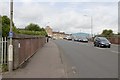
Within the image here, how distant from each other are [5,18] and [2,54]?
515cm

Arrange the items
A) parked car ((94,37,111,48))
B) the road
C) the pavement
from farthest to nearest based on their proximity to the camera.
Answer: parked car ((94,37,111,48)) → the road → the pavement

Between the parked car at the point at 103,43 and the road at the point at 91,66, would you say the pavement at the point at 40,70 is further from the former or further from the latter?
the parked car at the point at 103,43

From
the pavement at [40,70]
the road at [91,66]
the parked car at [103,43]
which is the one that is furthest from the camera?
the parked car at [103,43]

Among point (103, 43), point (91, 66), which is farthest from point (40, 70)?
point (103, 43)

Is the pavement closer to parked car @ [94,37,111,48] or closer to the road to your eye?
the road

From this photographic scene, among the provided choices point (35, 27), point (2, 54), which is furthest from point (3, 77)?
point (35, 27)

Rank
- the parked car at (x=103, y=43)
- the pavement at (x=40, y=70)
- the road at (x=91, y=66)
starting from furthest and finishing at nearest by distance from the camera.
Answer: the parked car at (x=103, y=43) < the road at (x=91, y=66) < the pavement at (x=40, y=70)

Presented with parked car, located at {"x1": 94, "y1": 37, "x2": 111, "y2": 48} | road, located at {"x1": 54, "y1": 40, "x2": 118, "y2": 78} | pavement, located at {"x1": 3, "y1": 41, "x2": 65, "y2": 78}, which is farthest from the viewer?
parked car, located at {"x1": 94, "y1": 37, "x2": 111, "y2": 48}

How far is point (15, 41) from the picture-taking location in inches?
539

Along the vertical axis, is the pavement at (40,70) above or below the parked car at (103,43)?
below

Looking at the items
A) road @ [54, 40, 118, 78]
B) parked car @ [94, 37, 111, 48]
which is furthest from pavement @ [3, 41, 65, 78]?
parked car @ [94, 37, 111, 48]

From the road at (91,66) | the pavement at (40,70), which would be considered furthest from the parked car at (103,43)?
the pavement at (40,70)

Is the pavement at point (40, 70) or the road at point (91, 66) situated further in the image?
the road at point (91, 66)

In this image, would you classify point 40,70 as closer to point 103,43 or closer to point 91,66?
point 91,66
